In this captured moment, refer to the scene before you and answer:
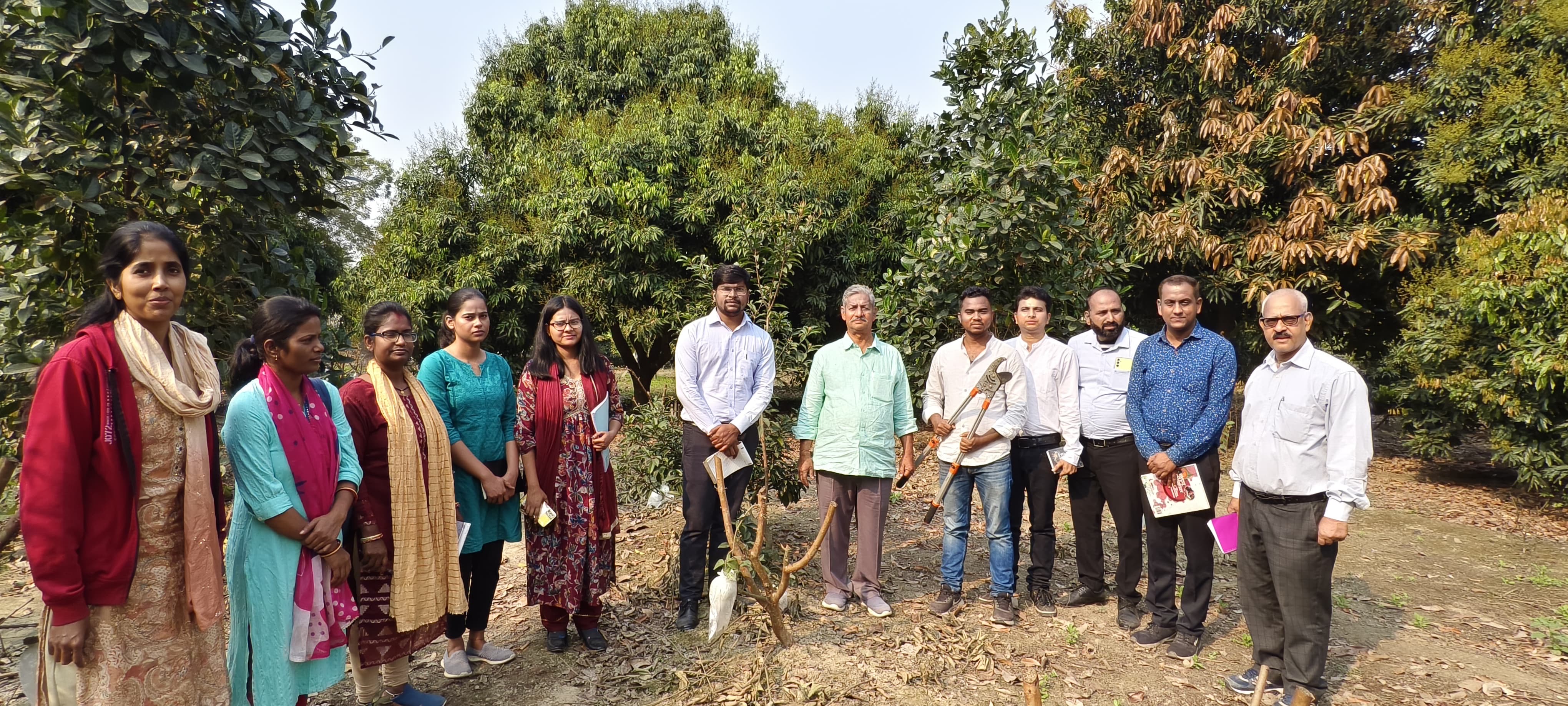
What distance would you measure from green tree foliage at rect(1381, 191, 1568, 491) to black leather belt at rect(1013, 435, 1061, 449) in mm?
5028

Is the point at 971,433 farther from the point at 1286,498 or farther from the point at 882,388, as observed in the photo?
the point at 1286,498

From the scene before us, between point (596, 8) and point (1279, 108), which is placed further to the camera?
point (596, 8)

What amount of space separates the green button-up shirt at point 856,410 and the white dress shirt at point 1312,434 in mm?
1659

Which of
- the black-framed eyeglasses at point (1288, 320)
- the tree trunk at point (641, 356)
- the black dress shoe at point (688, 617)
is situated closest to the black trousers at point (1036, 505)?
the black-framed eyeglasses at point (1288, 320)

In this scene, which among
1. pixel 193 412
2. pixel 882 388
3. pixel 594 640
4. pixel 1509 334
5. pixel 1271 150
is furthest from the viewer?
pixel 1271 150

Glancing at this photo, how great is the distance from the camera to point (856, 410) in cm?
411

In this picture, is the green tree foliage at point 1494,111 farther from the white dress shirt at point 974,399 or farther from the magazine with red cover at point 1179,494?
the white dress shirt at point 974,399

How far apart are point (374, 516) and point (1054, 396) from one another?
11.0ft

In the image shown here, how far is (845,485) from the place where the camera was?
4.22 m

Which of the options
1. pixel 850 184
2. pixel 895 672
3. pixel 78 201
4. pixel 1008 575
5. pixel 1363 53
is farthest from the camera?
pixel 850 184

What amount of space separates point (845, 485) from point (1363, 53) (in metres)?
8.93

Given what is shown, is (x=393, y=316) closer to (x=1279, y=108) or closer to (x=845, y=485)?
(x=845, y=485)

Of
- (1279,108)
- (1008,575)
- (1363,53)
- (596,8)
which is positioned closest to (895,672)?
(1008,575)

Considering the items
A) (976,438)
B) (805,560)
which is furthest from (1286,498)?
(805,560)
